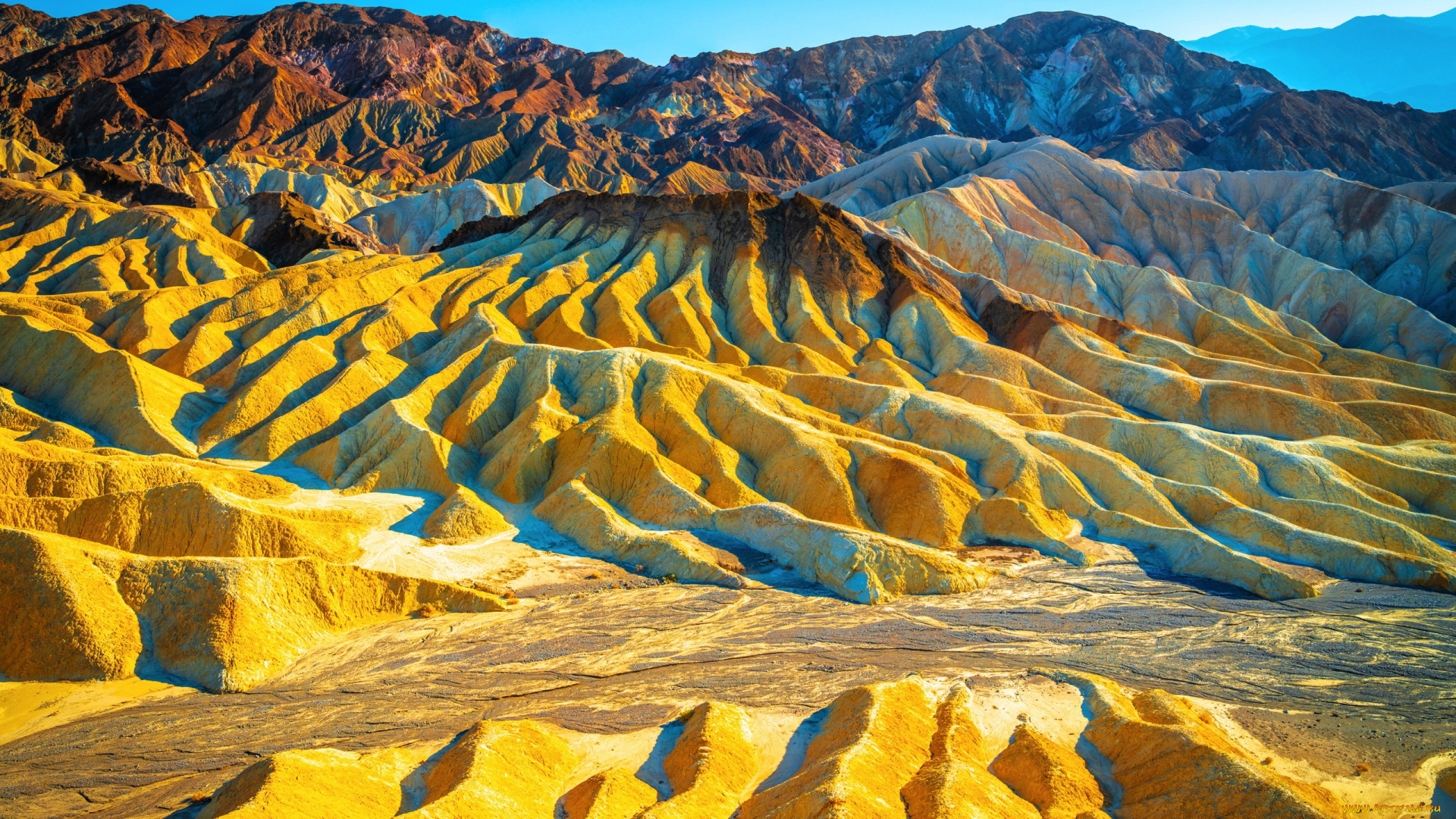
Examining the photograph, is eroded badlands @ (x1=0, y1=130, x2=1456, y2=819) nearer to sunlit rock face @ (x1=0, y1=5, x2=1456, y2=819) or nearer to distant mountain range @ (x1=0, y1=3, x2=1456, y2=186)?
sunlit rock face @ (x1=0, y1=5, x2=1456, y2=819)

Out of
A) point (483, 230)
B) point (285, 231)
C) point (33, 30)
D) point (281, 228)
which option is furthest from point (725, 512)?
point (33, 30)

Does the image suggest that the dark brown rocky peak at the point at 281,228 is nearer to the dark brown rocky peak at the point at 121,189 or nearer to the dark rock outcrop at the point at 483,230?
the dark brown rocky peak at the point at 121,189

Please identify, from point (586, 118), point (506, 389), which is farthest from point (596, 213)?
point (586, 118)

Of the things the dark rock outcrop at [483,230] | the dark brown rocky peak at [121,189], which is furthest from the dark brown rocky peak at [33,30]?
the dark rock outcrop at [483,230]

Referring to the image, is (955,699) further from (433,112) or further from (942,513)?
(433,112)

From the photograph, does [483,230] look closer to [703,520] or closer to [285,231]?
[285,231]

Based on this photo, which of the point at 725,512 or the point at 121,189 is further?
the point at 121,189

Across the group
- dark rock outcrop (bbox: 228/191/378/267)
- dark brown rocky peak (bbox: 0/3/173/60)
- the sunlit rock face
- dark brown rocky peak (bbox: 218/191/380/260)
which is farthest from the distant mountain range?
dark rock outcrop (bbox: 228/191/378/267)
